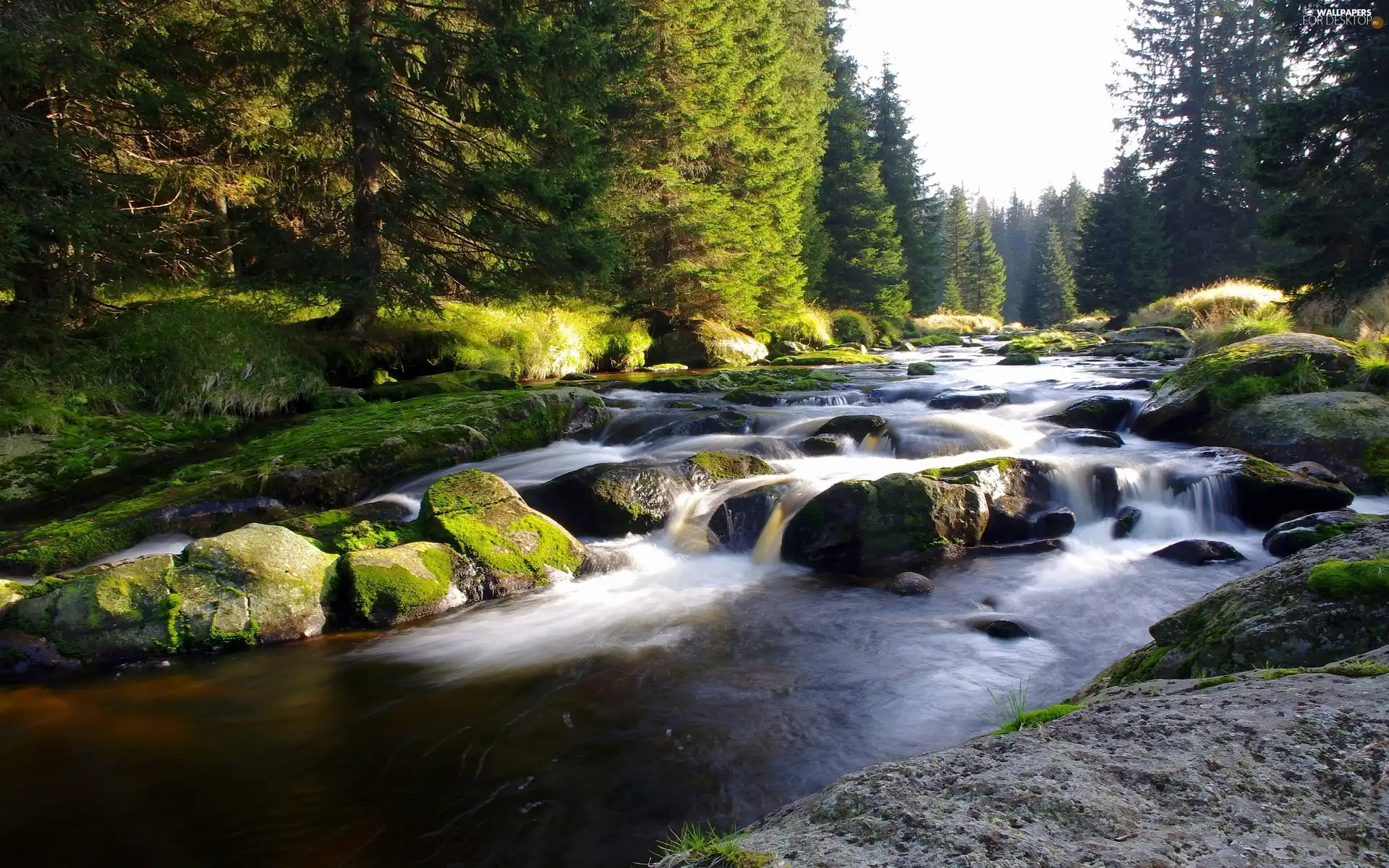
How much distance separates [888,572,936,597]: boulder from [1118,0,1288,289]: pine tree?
126ft

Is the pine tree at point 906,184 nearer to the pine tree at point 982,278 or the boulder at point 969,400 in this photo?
the pine tree at point 982,278

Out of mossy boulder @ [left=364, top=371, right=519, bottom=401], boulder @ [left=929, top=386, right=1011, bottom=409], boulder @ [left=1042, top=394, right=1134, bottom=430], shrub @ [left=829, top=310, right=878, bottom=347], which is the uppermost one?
shrub @ [left=829, top=310, right=878, bottom=347]

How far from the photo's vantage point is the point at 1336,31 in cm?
1419

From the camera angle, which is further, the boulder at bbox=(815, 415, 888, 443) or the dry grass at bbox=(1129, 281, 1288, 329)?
the dry grass at bbox=(1129, 281, 1288, 329)

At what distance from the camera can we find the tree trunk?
11781 millimetres

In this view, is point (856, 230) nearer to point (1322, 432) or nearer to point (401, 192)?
point (401, 192)

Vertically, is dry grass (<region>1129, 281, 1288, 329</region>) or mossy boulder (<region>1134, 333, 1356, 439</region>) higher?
dry grass (<region>1129, 281, 1288, 329</region>)

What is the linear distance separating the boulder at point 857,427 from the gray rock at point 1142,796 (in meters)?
8.30

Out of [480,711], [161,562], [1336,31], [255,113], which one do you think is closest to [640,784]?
[480,711]

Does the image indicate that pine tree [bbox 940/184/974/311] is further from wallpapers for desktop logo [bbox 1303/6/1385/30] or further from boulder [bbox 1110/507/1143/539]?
boulder [bbox 1110/507/1143/539]

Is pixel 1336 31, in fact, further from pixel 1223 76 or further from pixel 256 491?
pixel 1223 76

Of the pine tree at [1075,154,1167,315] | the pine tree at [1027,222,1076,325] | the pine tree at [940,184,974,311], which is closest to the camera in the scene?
the pine tree at [1075,154,1167,315]

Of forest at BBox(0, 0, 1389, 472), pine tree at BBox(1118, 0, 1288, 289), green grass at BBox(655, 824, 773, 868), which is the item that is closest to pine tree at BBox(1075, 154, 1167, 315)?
pine tree at BBox(1118, 0, 1288, 289)

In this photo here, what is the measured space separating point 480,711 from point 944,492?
487 centimetres
